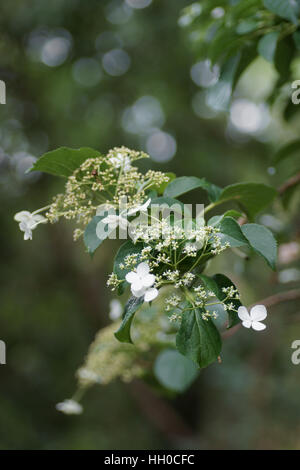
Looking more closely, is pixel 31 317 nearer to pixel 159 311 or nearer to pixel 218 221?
pixel 159 311

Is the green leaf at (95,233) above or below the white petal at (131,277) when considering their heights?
above

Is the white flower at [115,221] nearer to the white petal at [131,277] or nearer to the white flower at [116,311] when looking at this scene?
the white petal at [131,277]

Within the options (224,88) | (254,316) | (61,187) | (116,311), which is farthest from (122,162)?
(61,187)

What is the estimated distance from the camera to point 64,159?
2.18 feet

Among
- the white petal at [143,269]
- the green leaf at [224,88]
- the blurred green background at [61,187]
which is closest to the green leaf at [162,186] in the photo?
the white petal at [143,269]

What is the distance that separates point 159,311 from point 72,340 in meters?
2.87

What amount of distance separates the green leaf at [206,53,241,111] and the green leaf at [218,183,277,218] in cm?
25

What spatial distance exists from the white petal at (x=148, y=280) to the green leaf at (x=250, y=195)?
0.97ft

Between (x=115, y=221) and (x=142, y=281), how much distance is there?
0.35 feet

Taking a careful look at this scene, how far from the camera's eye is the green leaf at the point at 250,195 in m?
0.78

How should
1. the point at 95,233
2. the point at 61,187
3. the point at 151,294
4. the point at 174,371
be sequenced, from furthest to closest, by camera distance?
the point at 61,187, the point at 174,371, the point at 95,233, the point at 151,294

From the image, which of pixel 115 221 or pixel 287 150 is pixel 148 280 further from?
pixel 287 150

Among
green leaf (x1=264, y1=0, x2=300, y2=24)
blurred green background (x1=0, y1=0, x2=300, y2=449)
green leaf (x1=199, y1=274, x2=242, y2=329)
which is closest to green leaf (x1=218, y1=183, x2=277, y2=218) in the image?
green leaf (x1=199, y1=274, x2=242, y2=329)

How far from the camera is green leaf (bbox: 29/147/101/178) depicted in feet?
2.14
